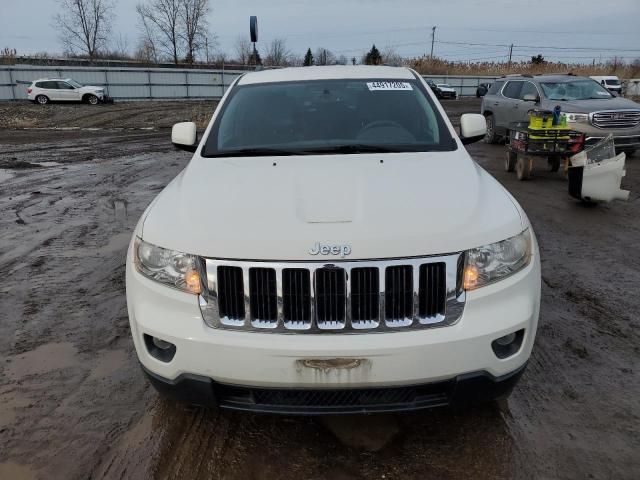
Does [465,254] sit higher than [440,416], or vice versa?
[465,254]

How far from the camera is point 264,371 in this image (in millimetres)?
2225

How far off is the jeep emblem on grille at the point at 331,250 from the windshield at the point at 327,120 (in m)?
1.28

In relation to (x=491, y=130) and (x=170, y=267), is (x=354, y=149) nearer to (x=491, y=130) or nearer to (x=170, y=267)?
(x=170, y=267)

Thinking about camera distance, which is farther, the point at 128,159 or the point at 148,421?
the point at 128,159

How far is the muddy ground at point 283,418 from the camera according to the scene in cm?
247

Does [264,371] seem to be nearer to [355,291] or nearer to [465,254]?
[355,291]

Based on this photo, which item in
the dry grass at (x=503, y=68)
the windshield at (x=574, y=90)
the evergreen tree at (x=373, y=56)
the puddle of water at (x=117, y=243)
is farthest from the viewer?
the evergreen tree at (x=373, y=56)

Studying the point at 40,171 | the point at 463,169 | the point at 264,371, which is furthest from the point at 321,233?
the point at 40,171

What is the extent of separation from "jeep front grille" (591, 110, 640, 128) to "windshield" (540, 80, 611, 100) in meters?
1.23

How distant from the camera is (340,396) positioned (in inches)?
90.8

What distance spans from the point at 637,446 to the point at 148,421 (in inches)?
94.6

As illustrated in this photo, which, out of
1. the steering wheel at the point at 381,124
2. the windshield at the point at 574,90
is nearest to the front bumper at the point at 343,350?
the steering wheel at the point at 381,124

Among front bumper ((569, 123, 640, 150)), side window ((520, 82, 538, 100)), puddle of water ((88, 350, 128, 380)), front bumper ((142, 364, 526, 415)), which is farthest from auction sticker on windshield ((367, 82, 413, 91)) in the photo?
side window ((520, 82, 538, 100))

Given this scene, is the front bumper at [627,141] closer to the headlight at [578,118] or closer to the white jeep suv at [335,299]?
the headlight at [578,118]
